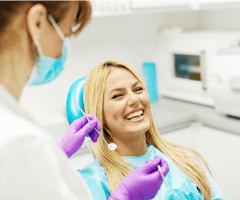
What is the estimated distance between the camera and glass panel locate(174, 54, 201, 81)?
2.59 m

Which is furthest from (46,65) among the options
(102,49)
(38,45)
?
(102,49)

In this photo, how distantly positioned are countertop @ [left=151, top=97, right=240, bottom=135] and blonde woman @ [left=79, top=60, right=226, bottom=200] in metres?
0.76

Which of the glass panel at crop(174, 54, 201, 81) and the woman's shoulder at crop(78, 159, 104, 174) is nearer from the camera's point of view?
the woman's shoulder at crop(78, 159, 104, 174)

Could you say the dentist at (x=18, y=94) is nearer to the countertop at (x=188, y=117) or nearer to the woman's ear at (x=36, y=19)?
the woman's ear at (x=36, y=19)

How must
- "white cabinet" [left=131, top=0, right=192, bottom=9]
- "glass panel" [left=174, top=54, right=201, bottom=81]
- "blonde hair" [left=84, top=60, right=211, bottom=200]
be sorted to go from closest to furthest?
"blonde hair" [left=84, top=60, right=211, bottom=200]
"white cabinet" [left=131, top=0, right=192, bottom=9]
"glass panel" [left=174, top=54, right=201, bottom=81]

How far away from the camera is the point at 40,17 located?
2.25 ft

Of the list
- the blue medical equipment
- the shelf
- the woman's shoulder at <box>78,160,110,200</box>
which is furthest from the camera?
the blue medical equipment

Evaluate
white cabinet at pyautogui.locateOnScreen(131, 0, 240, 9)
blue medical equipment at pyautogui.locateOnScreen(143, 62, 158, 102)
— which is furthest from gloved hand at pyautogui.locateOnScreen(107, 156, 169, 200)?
blue medical equipment at pyautogui.locateOnScreen(143, 62, 158, 102)

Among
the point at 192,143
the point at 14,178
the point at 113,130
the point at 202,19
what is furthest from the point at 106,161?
the point at 202,19

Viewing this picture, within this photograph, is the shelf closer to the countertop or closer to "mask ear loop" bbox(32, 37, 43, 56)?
the countertop

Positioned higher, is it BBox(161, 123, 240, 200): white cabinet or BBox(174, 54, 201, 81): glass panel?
BBox(174, 54, 201, 81): glass panel

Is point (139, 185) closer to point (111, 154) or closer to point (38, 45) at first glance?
point (111, 154)

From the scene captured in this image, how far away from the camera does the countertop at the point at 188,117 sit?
7.24 ft

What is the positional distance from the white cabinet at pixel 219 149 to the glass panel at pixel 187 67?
430 mm
